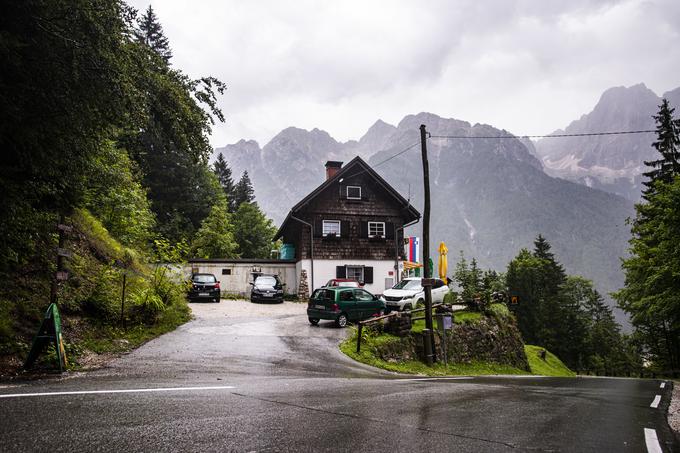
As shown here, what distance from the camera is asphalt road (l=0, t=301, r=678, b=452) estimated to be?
4.57 m

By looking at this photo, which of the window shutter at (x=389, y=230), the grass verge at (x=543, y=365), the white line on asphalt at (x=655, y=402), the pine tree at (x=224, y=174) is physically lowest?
the grass verge at (x=543, y=365)

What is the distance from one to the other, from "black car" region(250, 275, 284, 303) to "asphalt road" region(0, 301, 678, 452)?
59.8 ft

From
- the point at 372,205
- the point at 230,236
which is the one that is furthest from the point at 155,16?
the point at 372,205

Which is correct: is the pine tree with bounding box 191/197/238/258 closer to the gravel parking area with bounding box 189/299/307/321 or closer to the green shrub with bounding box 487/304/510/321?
the gravel parking area with bounding box 189/299/307/321

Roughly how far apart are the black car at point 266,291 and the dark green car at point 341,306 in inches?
364

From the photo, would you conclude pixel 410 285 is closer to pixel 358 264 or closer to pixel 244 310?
pixel 244 310

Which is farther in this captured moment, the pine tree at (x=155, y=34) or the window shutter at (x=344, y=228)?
the pine tree at (x=155, y=34)

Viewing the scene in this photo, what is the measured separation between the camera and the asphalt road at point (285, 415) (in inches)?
180

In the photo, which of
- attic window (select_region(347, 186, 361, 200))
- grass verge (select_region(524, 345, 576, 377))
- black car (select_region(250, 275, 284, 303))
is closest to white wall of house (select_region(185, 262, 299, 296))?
black car (select_region(250, 275, 284, 303))

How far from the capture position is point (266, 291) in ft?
96.0

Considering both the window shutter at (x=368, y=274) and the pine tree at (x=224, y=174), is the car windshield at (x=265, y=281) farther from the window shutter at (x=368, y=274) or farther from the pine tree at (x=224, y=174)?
the pine tree at (x=224, y=174)

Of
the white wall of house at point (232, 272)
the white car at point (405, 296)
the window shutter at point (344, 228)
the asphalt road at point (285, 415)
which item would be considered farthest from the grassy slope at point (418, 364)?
the white wall of house at point (232, 272)

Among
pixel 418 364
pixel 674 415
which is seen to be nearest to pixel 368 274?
pixel 418 364

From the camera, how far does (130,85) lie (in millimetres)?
8438
